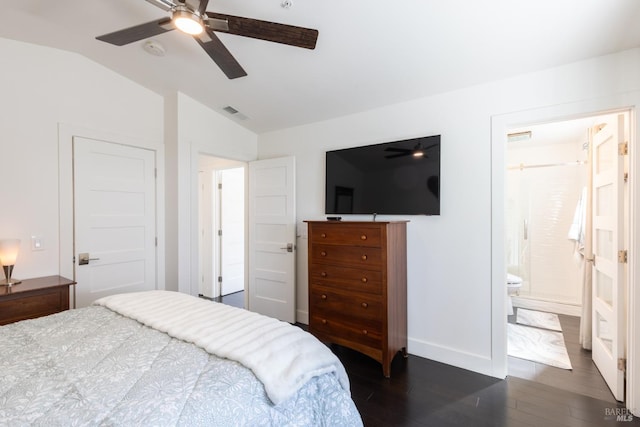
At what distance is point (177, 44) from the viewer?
8.02 ft

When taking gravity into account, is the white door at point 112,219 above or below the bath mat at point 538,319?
above

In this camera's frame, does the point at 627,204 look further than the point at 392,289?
No

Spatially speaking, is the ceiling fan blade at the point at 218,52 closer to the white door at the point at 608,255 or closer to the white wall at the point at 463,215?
the white wall at the point at 463,215

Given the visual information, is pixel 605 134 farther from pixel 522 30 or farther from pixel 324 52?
pixel 324 52

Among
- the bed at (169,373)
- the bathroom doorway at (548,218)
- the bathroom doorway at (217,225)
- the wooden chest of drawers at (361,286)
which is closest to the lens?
the bed at (169,373)

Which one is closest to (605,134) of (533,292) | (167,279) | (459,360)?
(459,360)

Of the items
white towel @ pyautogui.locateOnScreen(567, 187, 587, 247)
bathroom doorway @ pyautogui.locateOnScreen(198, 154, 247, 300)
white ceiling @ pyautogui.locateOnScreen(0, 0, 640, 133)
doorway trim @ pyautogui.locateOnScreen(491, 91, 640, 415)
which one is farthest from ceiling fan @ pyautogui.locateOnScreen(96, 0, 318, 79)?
white towel @ pyautogui.locateOnScreen(567, 187, 587, 247)

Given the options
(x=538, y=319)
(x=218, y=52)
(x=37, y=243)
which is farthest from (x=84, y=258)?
(x=538, y=319)

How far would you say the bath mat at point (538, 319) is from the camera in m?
3.46

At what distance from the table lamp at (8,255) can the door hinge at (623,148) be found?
179 inches

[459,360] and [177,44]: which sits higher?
[177,44]

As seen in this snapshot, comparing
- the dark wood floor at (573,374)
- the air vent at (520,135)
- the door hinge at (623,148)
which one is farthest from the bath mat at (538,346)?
the air vent at (520,135)

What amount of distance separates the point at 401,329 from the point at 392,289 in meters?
0.48

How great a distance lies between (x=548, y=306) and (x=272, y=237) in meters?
3.79
